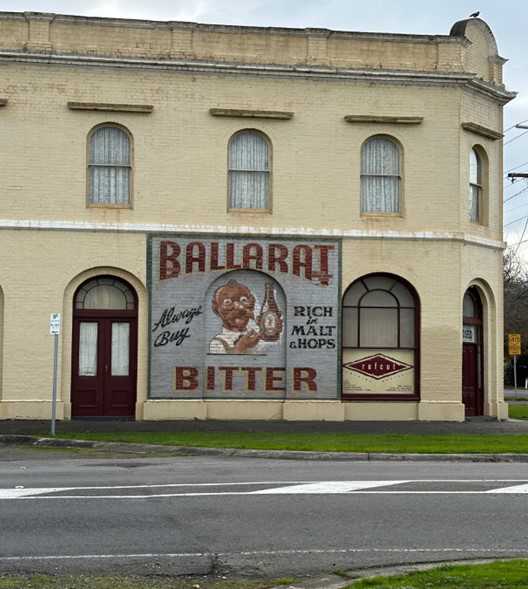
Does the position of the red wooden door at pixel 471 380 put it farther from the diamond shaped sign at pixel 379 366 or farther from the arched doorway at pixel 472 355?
the diamond shaped sign at pixel 379 366

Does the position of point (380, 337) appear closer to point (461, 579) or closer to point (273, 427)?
point (273, 427)

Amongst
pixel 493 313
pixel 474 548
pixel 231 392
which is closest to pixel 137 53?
pixel 231 392

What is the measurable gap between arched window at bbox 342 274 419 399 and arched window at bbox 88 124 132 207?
226 inches


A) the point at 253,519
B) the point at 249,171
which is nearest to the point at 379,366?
the point at 249,171

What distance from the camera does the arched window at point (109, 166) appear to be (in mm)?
26797

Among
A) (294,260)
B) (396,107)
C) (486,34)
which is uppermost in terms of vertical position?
(486,34)

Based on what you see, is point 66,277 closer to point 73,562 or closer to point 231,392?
point 231,392

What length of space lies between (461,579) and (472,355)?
2119 centimetres

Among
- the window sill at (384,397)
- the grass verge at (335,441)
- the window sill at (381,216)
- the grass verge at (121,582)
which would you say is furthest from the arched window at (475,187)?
the grass verge at (121,582)

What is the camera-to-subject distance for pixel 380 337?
27.8m

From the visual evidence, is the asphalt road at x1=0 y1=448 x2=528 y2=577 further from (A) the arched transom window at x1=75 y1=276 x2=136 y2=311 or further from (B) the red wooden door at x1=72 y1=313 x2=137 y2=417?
(A) the arched transom window at x1=75 y1=276 x2=136 y2=311

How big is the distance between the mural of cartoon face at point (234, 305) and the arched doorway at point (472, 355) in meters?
5.51

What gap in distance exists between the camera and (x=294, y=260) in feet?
89.1

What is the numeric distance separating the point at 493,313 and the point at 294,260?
5574 millimetres
